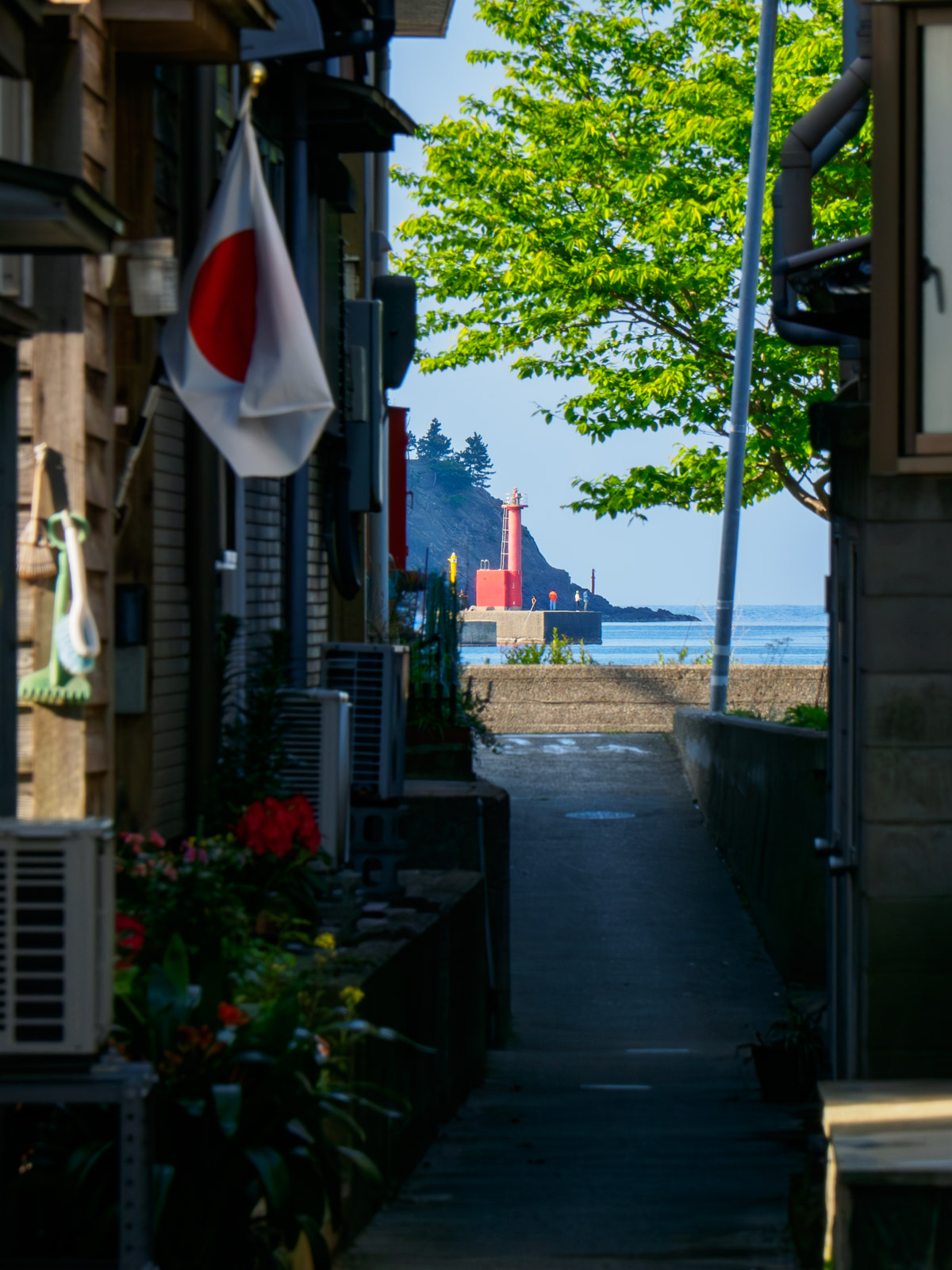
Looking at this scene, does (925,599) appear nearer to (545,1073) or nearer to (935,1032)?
(935,1032)

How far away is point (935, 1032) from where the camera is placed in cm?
593

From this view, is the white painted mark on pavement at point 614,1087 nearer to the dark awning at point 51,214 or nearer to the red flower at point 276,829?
the red flower at point 276,829

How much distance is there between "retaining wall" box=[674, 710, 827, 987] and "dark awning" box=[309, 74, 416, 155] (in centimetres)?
460

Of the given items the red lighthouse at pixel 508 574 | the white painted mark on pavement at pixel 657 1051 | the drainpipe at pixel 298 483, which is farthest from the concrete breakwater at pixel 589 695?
the red lighthouse at pixel 508 574

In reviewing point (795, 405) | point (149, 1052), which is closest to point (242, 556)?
point (149, 1052)

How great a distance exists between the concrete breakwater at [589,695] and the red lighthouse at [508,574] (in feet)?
289

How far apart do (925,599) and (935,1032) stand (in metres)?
1.55

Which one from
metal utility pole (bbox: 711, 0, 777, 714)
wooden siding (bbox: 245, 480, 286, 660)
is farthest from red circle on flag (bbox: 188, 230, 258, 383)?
metal utility pole (bbox: 711, 0, 777, 714)

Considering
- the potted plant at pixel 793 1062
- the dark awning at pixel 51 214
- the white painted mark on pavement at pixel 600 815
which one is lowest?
the potted plant at pixel 793 1062

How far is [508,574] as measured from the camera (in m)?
120

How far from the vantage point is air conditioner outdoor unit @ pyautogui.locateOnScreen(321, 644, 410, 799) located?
8328 millimetres

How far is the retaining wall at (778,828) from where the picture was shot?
35.4 feet

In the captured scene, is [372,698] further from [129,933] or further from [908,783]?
[129,933]

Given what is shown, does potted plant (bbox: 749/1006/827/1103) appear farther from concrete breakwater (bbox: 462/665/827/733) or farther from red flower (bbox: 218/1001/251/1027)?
concrete breakwater (bbox: 462/665/827/733)
